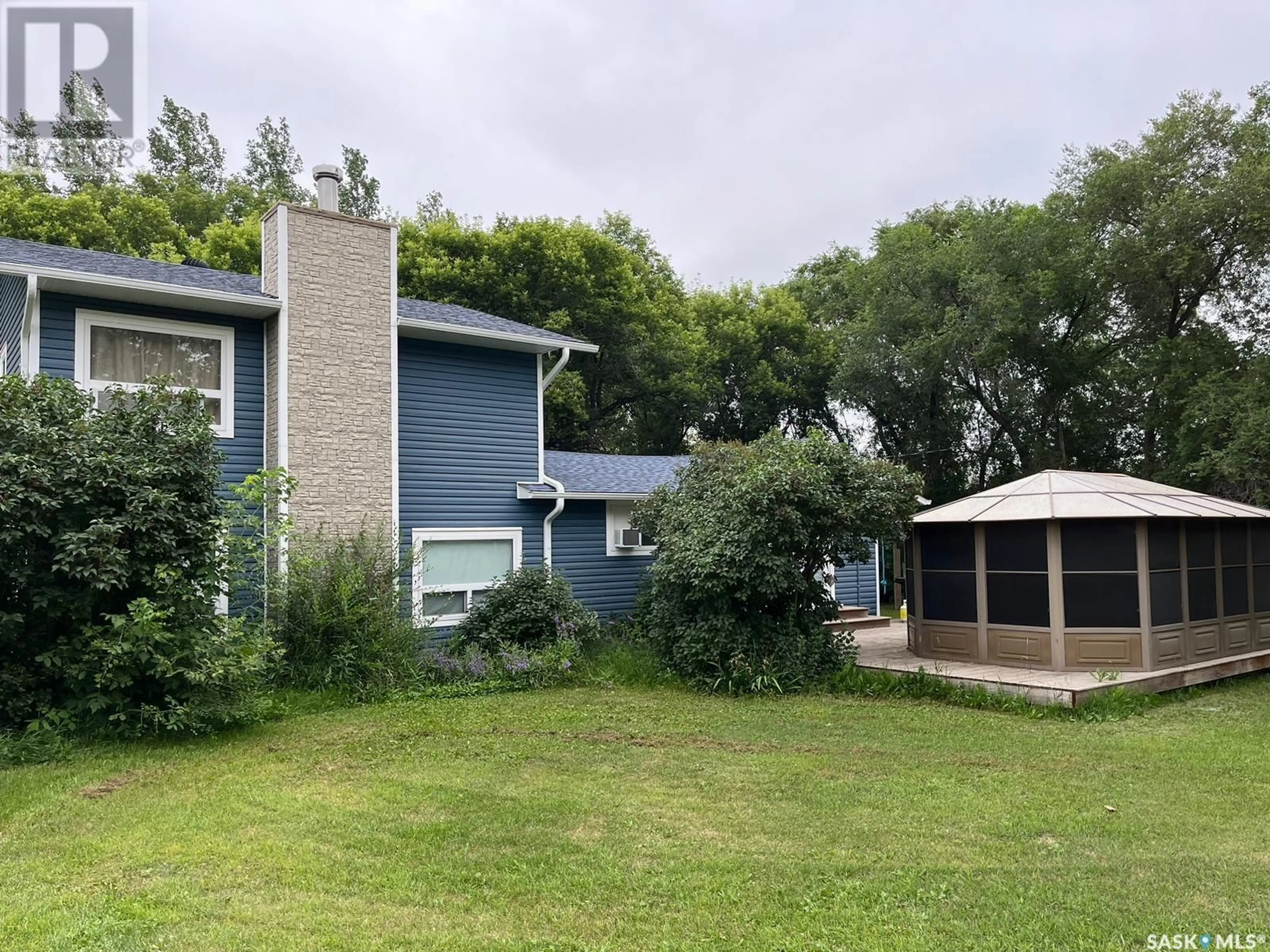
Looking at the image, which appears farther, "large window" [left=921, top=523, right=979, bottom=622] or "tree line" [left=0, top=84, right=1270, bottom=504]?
"tree line" [left=0, top=84, right=1270, bottom=504]

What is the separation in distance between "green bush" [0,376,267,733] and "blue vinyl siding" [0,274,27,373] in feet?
7.90

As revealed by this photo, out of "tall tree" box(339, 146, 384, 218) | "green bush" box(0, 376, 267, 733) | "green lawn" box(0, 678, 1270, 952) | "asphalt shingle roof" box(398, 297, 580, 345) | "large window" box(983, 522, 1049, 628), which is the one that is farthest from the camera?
"tall tree" box(339, 146, 384, 218)

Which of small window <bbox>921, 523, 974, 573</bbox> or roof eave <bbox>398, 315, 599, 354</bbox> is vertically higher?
roof eave <bbox>398, 315, 599, 354</bbox>

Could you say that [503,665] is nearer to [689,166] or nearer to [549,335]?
[549,335]

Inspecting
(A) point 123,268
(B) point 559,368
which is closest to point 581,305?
(B) point 559,368

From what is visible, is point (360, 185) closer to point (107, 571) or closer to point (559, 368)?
point (559, 368)

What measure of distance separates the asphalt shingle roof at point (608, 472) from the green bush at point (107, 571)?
5798 millimetres

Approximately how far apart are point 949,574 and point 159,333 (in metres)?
9.82

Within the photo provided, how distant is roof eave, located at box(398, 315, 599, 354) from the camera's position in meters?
10.7

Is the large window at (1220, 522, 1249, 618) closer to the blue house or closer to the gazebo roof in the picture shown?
the gazebo roof

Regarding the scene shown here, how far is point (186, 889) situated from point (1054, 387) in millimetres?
21623

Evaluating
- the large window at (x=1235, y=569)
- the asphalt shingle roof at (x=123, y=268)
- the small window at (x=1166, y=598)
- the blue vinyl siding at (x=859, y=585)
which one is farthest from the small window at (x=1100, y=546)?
the asphalt shingle roof at (x=123, y=268)
